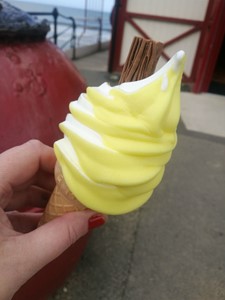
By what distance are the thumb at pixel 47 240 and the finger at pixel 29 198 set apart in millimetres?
317

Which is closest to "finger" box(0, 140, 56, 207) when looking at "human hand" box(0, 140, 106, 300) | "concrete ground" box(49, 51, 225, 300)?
"human hand" box(0, 140, 106, 300)

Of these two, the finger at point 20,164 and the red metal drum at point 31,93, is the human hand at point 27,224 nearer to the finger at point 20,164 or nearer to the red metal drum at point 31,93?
the finger at point 20,164

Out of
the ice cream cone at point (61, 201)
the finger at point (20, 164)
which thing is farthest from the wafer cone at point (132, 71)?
the finger at point (20, 164)

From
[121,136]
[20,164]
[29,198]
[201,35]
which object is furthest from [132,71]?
[201,35]

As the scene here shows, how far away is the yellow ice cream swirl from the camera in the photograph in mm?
777

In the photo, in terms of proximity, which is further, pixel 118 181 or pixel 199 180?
pixel 199 180

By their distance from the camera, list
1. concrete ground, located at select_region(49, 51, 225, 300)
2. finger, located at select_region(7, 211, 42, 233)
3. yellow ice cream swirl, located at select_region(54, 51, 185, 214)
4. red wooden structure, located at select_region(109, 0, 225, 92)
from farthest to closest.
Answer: red wooden structure, located at select_region(109, 0, 225, 92), concrete ground, located at select_region(49, 51, 225, 300), finger, located at select_region(7, 211, 42, 233), yellow ice cream swirl, located at select_region(54, 51, 185, 214)

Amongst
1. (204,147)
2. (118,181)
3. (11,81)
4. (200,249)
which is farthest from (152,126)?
(204,147)

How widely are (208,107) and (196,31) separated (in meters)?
1.85

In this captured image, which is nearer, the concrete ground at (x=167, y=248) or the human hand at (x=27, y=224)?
the human hand at (x=27, y=224)

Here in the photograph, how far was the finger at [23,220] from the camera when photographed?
1.13 metres

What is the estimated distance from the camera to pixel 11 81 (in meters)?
1.21

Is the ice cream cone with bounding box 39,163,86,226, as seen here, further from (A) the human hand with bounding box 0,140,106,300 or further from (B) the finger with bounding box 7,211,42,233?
(B) the finger with bounding box 7,211,42,233

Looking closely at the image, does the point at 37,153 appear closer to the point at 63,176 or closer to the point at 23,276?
the point at 63,176
